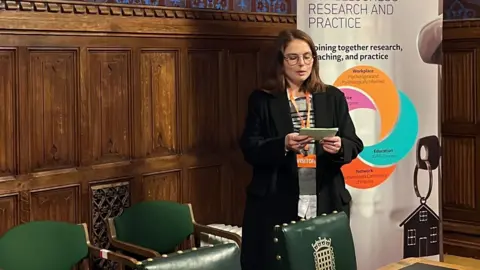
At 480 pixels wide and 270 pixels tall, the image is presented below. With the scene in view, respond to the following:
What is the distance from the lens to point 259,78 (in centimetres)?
505

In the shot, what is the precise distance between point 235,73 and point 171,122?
64 cm

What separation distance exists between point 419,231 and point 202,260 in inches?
96.6

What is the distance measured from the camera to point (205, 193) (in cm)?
473

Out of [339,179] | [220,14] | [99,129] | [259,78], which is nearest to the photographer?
[339,179]

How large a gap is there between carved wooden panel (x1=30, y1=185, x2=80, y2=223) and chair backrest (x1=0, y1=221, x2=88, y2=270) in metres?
0.29

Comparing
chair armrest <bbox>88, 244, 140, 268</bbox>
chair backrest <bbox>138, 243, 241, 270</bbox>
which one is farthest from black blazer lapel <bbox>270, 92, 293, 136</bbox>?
chair backrest <bbox>138, 243, 241, 270</bbox>

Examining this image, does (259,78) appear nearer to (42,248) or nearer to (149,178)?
(149,178)

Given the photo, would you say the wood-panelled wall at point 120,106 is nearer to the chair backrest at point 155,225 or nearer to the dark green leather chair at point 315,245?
the chair backrest at point 155,225

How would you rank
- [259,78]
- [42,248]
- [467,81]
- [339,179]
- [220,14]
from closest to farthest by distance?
1. [42,248]
2. [339,179]
3. [220,14]
4. [259,78]
5. [467,81]

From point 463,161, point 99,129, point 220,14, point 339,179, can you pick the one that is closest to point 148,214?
point 99,129

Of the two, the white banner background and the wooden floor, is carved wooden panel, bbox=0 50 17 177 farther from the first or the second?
the wooden floor

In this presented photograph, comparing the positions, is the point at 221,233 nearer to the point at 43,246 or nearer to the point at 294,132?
the point at 294,132

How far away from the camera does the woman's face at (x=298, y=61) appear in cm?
368

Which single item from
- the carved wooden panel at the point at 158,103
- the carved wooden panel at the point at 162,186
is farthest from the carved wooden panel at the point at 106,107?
the carved wooden panel at the point at 162,186
